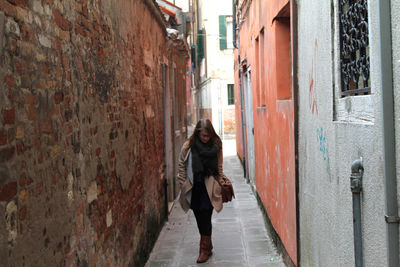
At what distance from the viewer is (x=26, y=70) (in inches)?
90.6

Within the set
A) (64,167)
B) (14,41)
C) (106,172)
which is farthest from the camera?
(106,172)

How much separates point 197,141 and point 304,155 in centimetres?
191

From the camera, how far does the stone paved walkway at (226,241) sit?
5.66 metres

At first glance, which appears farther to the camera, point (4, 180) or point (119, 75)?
point (119, 75)

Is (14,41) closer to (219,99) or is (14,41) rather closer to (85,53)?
(85,53)

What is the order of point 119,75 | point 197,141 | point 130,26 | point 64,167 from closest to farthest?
point 64,167
point 119,75
point 130,26
point 197,141

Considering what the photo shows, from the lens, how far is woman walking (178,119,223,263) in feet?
18.5

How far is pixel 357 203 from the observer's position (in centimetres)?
250

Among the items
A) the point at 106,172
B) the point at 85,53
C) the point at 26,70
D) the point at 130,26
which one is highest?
the point at 130,26

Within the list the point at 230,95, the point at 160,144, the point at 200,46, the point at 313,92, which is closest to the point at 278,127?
the point at 313,92

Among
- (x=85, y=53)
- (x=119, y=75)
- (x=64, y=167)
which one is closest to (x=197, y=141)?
(x=119, y=75)

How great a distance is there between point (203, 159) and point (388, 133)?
3726 mm

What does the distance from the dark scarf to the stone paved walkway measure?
1058 mm

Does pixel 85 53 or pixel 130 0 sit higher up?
pixel 130 0
